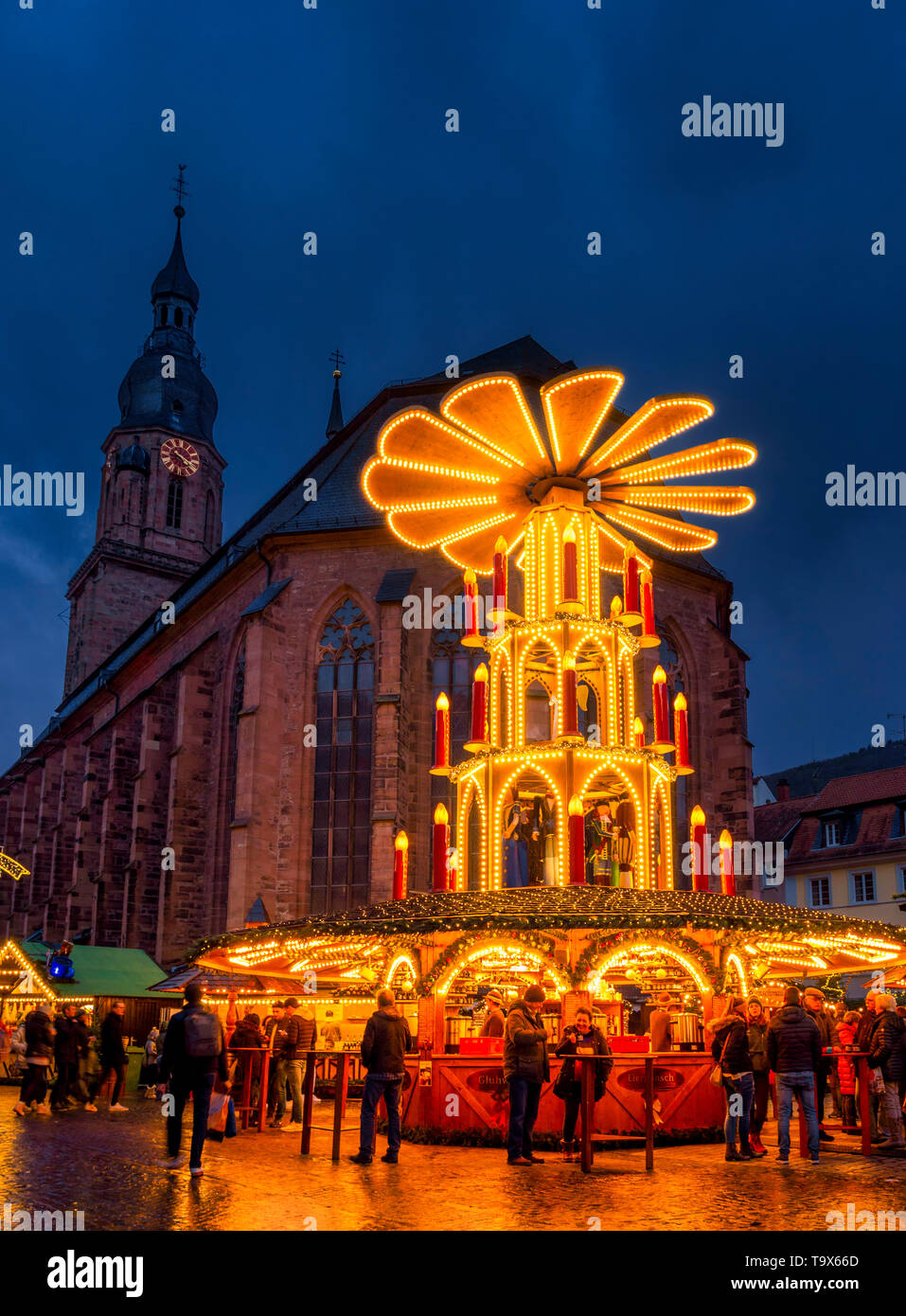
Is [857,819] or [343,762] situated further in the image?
[857,819]

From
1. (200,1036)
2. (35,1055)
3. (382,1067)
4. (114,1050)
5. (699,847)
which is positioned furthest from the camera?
(114,1050)

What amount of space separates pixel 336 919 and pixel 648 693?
18.4 m

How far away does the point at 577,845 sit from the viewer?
1545cm

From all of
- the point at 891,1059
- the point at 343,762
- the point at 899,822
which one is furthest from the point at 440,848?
the point at 899,822

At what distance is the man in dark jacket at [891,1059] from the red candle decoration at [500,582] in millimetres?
7522

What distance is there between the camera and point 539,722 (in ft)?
97.3

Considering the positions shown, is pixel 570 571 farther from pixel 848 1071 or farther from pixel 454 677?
pixel 454 677

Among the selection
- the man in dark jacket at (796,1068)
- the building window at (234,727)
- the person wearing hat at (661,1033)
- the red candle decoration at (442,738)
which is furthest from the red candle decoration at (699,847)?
the building window at (234,727)

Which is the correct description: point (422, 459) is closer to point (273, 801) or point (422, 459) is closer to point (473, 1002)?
point (473, 1002)

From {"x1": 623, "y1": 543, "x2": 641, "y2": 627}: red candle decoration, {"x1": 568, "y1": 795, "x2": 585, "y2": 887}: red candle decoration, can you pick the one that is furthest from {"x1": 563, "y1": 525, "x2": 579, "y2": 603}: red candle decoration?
{"x1": 568, "y1": 795, "x2": 585, "y2": 887}: red candle decoration

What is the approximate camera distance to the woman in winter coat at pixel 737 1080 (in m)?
11.3

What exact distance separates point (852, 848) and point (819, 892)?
8.33 feet
